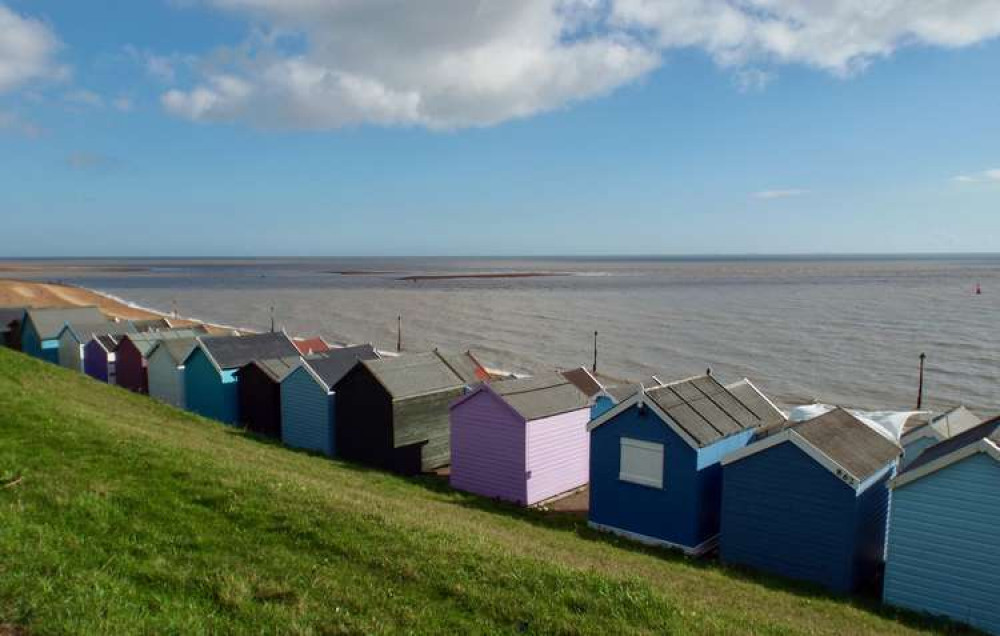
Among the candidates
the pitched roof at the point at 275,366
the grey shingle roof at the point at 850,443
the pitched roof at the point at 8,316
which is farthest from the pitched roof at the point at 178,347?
the grey shingle roof at the point at 850,443

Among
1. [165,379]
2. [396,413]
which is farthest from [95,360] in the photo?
[396,413]

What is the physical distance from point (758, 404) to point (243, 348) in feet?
61.0

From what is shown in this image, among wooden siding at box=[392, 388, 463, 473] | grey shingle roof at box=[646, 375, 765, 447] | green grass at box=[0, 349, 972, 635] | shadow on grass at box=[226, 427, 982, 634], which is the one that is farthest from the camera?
wooden siding at box=[392, 388, 463, 473]

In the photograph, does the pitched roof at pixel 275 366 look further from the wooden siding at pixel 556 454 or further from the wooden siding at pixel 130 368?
the wooden siding at pixel 556 454

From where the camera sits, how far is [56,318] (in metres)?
35.7

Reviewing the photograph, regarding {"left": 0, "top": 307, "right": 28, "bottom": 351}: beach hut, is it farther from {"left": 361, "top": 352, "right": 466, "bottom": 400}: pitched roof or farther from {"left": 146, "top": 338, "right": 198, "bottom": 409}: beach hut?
{"left": 361, "top": 352, "right": 466, "bottom": 400}: pitched roof

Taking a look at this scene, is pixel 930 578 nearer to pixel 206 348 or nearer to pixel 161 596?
pixel 161 596

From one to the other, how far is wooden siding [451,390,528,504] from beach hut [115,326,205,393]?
1485 centimetres

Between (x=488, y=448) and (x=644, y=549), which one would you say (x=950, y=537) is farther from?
(x=488, y=448)

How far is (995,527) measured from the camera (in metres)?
12.3

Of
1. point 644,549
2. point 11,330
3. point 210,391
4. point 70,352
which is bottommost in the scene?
point 644,549

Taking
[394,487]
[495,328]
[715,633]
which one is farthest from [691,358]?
[715,633]

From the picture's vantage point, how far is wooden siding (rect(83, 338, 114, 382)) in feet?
101

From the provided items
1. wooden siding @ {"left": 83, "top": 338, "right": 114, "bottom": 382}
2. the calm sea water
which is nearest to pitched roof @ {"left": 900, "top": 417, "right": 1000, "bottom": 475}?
the calm sea water
